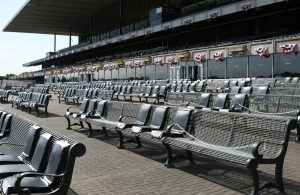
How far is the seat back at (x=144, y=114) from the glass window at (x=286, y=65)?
2067 cm

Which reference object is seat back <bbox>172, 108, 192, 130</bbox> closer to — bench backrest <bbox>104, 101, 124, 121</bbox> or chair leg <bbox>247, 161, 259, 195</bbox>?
chair leg <bbox>247, 161, 259, 195</bbox>

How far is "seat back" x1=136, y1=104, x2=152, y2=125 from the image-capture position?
8898mm

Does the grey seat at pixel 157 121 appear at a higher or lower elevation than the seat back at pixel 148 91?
lower

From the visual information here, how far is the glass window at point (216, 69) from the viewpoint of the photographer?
33094 millimetres

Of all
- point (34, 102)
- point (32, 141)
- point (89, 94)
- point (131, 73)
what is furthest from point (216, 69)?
point (32, 141)

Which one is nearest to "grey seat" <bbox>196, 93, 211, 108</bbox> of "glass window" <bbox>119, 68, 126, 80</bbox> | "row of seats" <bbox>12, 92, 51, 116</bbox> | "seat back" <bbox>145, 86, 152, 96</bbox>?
"row of seats" <bbox>12, 92, 51, 116</bbox>

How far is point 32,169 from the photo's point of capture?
191 inches

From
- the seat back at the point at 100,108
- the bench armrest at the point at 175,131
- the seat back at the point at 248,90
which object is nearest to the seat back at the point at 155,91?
the seat back at the point at 248,90

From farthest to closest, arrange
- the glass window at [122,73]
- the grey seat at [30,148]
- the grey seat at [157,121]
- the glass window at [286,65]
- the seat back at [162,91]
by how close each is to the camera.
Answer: the glass window at [122,73], the glass window at [286,65], the seat back at [162,91], the grey seat at [157,121], the grey seat at [30,148]

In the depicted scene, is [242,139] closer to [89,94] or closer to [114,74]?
[89,94]

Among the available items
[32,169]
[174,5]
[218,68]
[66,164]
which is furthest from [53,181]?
[174,5]

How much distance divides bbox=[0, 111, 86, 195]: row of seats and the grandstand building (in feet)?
76.4

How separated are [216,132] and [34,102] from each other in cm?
1320

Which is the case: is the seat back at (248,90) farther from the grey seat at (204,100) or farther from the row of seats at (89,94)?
the row of seats at (89,94)
